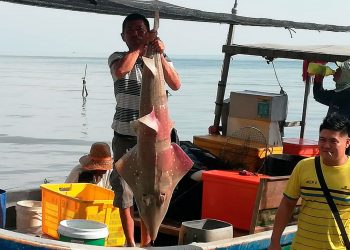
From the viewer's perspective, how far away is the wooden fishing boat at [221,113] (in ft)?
16.3

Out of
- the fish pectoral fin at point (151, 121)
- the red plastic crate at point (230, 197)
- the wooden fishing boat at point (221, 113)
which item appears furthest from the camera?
the red plastic crate at point (230, 197)

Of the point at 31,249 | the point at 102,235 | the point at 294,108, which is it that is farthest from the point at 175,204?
the point at 294,108

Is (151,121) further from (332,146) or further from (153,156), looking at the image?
(332,146)

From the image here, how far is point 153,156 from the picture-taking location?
182 inches

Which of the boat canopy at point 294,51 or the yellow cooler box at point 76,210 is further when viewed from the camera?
the boat canopy at point 294,51

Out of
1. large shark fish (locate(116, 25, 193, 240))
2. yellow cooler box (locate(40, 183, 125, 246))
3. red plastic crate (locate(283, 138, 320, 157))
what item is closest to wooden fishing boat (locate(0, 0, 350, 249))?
yellow cooler box (locate(40, 183, 125, 246))

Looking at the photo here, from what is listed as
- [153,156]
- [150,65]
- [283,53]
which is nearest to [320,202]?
[153,156]

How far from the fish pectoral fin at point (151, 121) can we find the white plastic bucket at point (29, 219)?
9.67 ft

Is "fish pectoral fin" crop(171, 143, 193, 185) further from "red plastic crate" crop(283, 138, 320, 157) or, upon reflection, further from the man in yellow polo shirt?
"red plastic crate" crop(283, 138, 320, 157)

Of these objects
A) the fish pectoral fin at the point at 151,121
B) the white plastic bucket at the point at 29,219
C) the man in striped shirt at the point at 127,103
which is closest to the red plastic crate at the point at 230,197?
the man in striped shirt at the point at 127,103

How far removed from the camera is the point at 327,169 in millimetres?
4883

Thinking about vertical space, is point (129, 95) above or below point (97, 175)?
above

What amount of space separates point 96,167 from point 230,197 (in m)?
1.61

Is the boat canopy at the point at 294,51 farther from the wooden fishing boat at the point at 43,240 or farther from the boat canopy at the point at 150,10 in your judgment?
the wooden fishing boat at the point at 43,240
